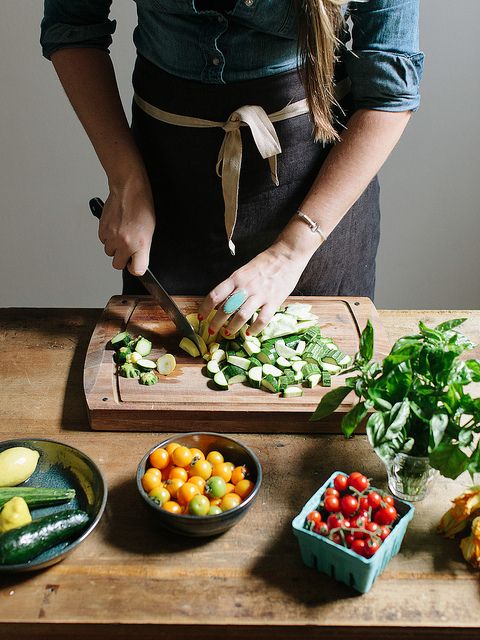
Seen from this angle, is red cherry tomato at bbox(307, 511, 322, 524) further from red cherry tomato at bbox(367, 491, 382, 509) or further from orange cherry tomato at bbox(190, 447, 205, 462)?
orange cherry tomato at bbox(190, 447, 205, 462)

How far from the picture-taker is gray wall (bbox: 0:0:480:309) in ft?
9.57

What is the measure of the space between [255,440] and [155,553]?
1.15 feet

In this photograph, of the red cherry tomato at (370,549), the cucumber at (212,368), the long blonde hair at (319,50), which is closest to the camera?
the red cherry tomato at (370,549)

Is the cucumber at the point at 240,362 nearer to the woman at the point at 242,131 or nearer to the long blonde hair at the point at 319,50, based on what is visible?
the woman at the point at 242,131

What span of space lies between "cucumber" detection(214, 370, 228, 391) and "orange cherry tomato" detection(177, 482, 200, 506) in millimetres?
357

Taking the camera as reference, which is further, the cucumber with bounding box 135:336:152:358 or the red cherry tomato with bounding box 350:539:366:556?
the cucumber with bounding box 135:336:152:358

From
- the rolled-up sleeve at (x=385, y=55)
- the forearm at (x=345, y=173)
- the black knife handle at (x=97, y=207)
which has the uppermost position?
the rolled-up sleeve at (x=385, y=55)

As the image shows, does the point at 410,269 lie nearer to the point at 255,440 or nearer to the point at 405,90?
the point at 405,90

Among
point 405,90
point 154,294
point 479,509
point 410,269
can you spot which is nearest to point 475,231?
point 410,269

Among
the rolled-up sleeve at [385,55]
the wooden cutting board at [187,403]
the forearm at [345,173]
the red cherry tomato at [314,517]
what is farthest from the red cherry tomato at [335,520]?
the rolled-up sleeve at [385,55]

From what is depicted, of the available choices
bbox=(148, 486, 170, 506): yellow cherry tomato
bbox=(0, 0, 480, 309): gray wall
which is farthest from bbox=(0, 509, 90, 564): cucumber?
bbox=(0, 0, 480, 309): gray wall

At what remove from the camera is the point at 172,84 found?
185 cm

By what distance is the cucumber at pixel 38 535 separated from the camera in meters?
1.18

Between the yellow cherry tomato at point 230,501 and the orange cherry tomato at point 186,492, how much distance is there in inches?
1.8
